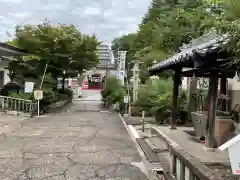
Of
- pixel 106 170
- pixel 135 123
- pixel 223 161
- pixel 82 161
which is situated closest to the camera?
pixel 223 161

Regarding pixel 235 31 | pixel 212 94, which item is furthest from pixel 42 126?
pixel 235 31

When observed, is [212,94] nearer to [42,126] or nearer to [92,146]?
[92,146]

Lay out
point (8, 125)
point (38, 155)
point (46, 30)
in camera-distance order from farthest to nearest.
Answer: point (46, 30) → point (8, 125) → point (38, 155)

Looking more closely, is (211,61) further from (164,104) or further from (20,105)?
(20,105)

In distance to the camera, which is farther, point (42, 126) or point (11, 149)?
point (42, 126)

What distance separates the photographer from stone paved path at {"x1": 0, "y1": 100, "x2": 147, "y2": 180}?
6.55 metres

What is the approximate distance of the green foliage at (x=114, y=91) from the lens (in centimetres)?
2251

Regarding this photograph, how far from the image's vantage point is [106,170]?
271 inches

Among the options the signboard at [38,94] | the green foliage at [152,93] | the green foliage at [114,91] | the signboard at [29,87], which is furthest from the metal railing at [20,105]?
the green foliage at [114,91]

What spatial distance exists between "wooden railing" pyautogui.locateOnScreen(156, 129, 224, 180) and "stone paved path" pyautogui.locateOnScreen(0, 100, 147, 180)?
995mm

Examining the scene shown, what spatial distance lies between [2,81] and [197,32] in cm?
1847

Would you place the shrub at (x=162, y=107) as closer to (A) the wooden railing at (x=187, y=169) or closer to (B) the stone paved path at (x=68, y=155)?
(B) the stone paved path at (x=68, y=155)

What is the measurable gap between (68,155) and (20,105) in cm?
1081

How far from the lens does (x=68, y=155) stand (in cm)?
820
